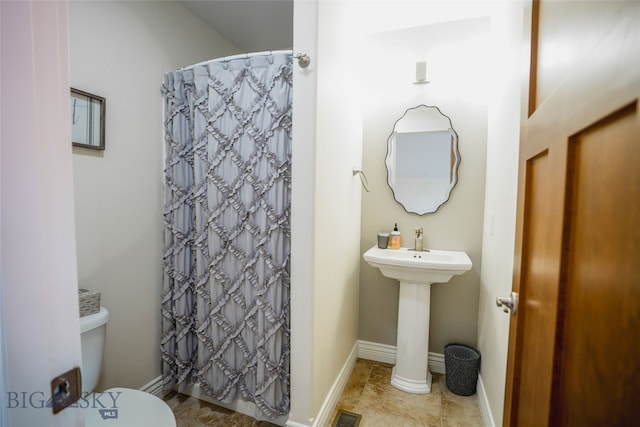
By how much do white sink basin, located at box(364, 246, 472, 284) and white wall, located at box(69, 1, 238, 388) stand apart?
1428mm

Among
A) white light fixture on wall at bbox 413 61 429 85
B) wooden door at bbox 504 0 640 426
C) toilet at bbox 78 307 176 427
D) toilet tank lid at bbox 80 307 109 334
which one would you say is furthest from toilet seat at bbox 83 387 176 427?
white light fixture on wall at bbox 413 61 429 85

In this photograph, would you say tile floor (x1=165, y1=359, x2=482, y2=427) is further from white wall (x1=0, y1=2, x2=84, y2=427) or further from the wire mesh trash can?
white wall (x1=0, y1=2, x2=84, y2=427)

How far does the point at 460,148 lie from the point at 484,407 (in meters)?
1.67

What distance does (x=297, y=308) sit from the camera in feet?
4.74

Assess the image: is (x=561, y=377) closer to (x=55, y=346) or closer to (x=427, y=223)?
(x=55, y=346)

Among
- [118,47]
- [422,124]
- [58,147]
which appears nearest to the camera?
[58,147]

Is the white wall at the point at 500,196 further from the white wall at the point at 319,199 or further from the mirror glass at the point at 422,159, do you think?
the white wall at the point at 319,199

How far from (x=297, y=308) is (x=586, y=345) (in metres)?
1.12

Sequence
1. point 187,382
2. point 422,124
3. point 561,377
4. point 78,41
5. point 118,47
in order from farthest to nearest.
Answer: point 422,124 → point 187,382 → point 118,47 → point 78,41 → point 561,377

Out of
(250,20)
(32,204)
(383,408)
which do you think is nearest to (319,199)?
(32,204)

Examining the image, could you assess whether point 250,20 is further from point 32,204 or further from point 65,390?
point 65,390

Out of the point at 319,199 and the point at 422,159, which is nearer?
the point at 319,199

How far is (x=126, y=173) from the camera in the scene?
5.47 ft

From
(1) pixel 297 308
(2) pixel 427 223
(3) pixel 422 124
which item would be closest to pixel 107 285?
(1) pixel 297 308
